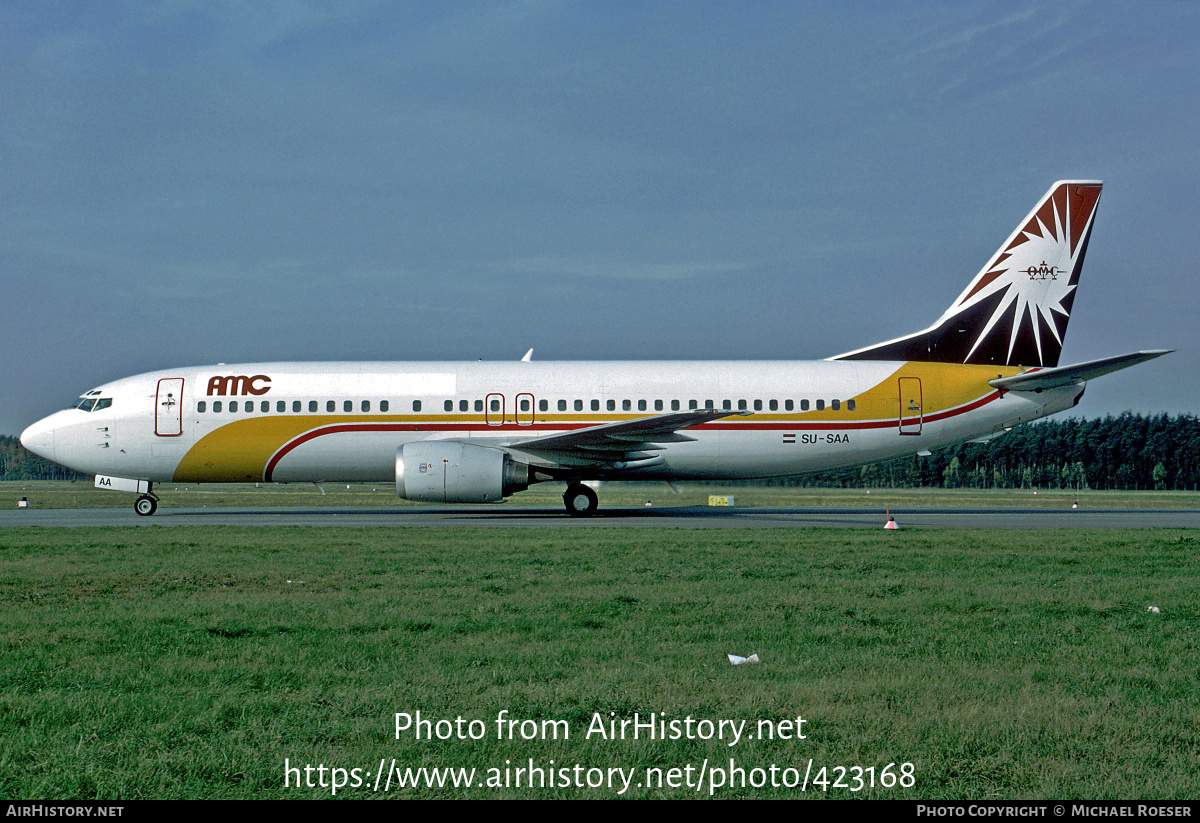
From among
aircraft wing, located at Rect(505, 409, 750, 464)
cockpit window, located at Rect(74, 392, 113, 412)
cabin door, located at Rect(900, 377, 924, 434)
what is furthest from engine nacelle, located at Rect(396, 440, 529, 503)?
cabin door, located at Rect(900, 377, 924, 434)

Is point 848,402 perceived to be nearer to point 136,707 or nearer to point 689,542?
point 689,542

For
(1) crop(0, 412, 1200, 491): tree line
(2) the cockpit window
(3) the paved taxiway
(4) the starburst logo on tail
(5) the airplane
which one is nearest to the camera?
(3) the paved taxiway

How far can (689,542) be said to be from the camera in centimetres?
1539

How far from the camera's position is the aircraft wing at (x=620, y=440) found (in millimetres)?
22453

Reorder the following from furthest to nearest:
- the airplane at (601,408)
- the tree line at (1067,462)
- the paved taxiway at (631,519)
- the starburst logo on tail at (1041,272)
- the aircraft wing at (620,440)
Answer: the tree line at (1067,462)
the starburst logo on tail at (1041,272)
the airplane at (601,408)
the aircraft wing at (620,440)
the paved taxiway at (631,519)

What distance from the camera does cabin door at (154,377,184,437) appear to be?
24.6 m

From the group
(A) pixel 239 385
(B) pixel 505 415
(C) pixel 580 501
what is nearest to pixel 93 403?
(A) pixel 239 385

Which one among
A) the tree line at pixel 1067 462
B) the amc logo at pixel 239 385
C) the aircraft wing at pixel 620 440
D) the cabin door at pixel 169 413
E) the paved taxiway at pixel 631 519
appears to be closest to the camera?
the paved taxiway at pixel 631 519

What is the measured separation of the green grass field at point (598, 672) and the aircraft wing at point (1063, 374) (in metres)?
10.9

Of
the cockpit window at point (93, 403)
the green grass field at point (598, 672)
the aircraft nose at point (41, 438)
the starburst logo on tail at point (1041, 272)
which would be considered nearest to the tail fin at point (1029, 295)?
the starburst logo on tail at point (1041, 272)

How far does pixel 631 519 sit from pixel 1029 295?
1262cm

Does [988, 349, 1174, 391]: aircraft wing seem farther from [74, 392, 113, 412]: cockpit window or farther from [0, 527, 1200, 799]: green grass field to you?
[74, 392, 113, 412]: cockpit window

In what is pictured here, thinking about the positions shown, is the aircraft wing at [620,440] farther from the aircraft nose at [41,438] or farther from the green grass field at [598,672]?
the aircraft nose at [41,438]

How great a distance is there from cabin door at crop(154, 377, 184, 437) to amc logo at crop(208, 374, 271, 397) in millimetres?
875
